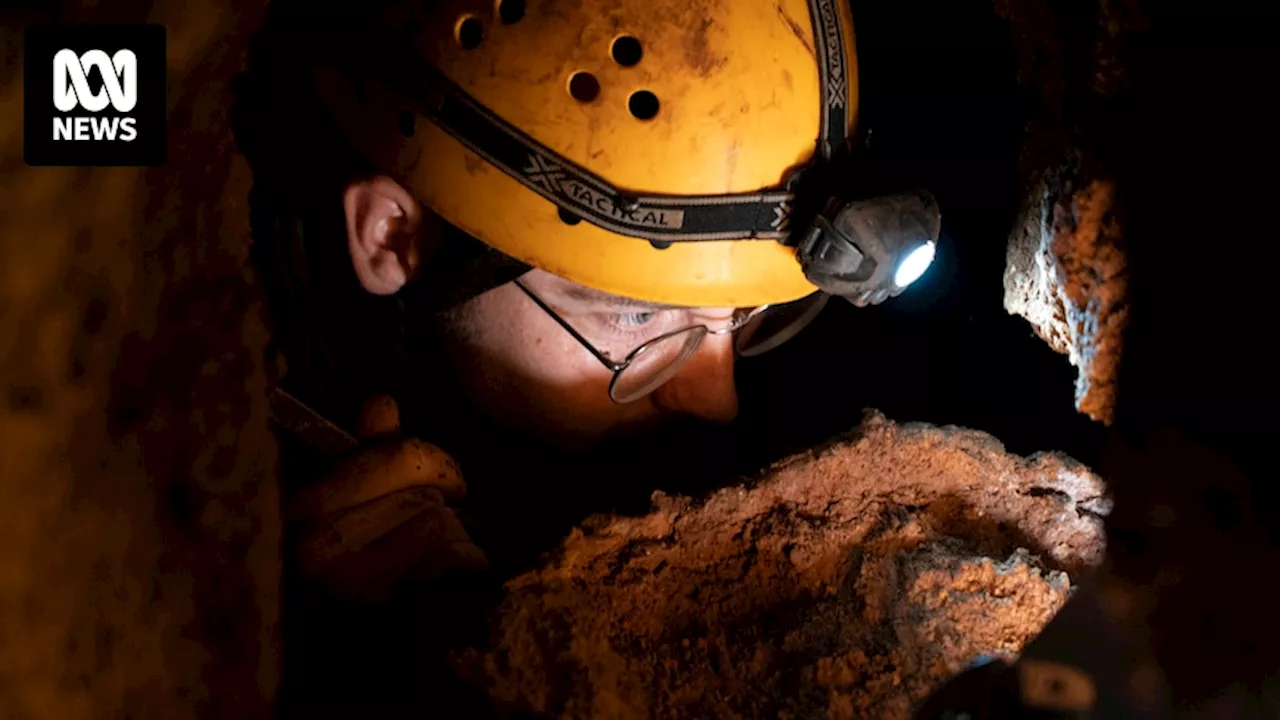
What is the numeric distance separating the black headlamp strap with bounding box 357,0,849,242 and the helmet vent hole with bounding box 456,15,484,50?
90mm

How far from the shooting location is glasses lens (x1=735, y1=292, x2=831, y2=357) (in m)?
2.77

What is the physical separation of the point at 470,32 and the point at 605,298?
671 millimetres

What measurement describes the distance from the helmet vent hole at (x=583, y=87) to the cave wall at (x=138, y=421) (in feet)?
2.42

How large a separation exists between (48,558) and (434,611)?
769 mm

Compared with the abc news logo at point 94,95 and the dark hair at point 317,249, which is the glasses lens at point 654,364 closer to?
→ the dark hair at point 317,249

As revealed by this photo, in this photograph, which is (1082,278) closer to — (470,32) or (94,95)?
(470,32)

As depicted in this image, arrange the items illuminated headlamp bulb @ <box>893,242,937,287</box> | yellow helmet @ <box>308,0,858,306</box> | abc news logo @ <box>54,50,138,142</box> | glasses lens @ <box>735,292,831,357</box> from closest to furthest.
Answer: abc news logo @ <box>54,50,138,142</box>
yellow helmet @ <box>308,0,858,306</box>
illuminated headlamp bulb @ <box>893,242,937,287</box>
glasses lens @ <box>735,292,831,357</box>

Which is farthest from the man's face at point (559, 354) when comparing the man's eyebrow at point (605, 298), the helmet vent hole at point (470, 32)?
the helmet vent hole at point (470, 32)

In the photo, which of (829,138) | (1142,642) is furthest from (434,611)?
(829,138)

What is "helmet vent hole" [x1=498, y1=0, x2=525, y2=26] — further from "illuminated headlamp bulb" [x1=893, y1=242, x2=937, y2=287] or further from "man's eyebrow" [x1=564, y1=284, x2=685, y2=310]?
"illuminated headlamp bulb" [x1=893, y1=242, x2=937, y2=287]

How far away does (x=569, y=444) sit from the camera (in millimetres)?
2342

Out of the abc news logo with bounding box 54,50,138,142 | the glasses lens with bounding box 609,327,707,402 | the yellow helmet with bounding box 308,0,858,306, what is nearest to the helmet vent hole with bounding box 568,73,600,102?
the yellow helmet with bounding box 308,0,858,306

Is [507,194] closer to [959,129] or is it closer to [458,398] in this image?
[458,398]

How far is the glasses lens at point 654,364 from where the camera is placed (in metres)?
2.26
